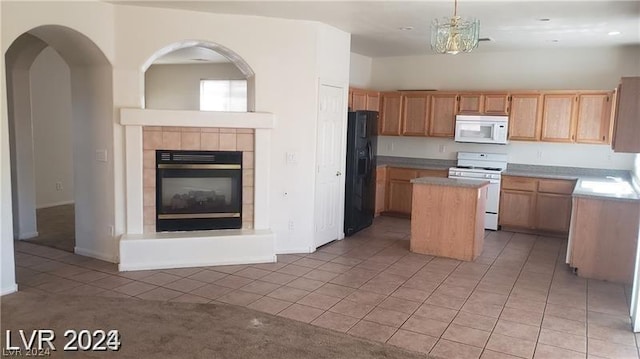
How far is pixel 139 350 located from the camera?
322cm

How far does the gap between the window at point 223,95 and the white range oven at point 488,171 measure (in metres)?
4.27

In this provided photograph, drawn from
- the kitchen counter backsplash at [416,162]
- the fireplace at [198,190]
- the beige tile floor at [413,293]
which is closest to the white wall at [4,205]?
the beige tile floor at [413,293]

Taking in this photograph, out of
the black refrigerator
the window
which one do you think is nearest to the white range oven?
the black refrigerator

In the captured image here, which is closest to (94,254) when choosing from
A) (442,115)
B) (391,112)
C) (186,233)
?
(186,233)

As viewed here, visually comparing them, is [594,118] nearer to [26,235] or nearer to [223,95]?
[223,95]

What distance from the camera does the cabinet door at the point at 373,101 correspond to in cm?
763

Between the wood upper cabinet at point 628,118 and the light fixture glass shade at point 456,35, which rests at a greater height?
the light fixture glass shade at point 456,35

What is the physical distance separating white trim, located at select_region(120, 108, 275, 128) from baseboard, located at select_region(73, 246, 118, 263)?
1450mm

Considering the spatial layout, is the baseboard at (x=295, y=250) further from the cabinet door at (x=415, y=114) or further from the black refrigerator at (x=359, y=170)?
the cabinet door at (x=415, y=114)

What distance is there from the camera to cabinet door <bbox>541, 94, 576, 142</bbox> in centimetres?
677

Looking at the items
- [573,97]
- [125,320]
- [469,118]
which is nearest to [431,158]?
[469,118]

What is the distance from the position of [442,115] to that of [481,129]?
26.3 inches

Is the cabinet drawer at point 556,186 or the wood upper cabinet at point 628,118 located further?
the cabinet drawer at point 556,186

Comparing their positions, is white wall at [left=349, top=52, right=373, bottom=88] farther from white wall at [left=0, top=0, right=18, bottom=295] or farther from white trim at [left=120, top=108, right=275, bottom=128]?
white wall at [left=0, top=0, right=18, bottom=295]
